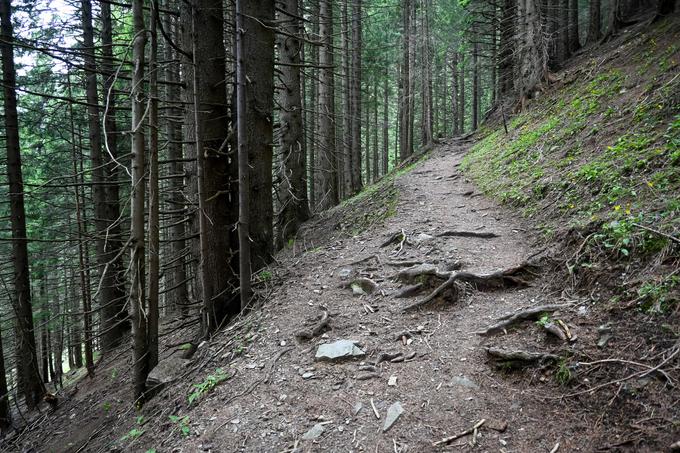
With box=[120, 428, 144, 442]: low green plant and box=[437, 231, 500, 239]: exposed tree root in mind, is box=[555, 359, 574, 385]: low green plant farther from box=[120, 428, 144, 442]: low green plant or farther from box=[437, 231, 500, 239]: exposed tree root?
box=[120, 428, 144, 442]: low green plant

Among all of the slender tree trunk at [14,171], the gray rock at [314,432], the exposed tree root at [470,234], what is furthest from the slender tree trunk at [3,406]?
the exposed tree root at [470,234]

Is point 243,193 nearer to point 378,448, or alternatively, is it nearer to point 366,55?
point 378,448

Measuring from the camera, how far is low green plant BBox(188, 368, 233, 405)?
13.7 ft

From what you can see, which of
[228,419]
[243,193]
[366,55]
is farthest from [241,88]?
[366,55]

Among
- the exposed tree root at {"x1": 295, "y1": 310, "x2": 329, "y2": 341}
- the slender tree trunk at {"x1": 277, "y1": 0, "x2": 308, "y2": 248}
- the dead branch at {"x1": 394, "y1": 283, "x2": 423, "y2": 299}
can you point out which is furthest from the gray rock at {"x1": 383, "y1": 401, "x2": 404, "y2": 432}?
the slender tree trunk at {"x1": 277, "y1": 0, "x2": 308, "y2": 248}

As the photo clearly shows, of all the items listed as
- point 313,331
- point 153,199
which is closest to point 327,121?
point 153,199

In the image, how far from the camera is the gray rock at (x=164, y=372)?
503 cm

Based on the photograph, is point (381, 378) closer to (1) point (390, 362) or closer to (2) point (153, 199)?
(1) point (390, 362)

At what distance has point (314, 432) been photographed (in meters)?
3.15

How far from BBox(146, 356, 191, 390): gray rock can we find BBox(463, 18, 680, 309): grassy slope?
5.05 meters

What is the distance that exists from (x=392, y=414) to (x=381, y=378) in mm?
479

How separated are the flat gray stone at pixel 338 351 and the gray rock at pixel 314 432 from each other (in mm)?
865

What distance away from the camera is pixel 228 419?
358cm

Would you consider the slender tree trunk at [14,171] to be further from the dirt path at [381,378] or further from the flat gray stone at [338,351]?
the flat gray stone at [338,351]
